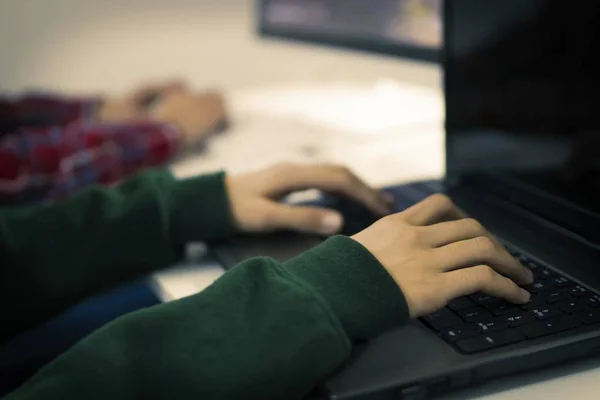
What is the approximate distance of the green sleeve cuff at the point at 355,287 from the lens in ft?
1.22

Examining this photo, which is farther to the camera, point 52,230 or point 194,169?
point 194,169

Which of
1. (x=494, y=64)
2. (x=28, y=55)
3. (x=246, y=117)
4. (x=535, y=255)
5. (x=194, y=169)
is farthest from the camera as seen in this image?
(x=28, y=55)

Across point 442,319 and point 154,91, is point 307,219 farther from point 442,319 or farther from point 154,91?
point 154,91

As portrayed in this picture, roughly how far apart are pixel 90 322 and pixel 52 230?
0.18 m

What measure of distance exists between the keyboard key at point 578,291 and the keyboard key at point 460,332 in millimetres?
78

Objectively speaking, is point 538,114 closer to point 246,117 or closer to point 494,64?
point 494,64

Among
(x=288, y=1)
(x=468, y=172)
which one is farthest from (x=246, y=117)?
(x=468, y=172)

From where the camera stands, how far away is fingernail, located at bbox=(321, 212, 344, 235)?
1.78 feet

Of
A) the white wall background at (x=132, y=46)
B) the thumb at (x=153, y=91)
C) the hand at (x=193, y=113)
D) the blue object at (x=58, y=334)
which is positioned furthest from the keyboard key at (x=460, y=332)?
the white wall background at (x=132, y=46)

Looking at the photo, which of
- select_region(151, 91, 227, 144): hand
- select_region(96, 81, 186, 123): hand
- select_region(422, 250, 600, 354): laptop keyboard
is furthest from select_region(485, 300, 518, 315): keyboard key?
select_region(96, 81, 186, 123): hand

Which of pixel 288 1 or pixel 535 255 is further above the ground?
pixel 288 1

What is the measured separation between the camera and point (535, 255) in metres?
0.48

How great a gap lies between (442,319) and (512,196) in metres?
0.23

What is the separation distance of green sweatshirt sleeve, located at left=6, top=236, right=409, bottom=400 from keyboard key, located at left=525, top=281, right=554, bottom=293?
96mm
